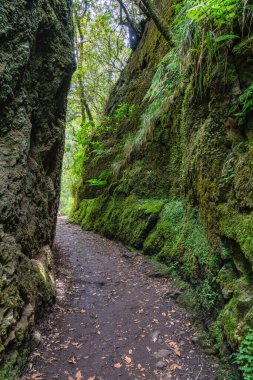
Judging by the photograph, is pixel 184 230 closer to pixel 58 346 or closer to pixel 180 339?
pixel 180 339

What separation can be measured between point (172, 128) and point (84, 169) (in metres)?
7.96

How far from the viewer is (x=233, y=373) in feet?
10.5

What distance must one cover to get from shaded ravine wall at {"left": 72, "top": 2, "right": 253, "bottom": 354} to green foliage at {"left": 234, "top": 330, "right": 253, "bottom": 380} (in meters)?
0.13

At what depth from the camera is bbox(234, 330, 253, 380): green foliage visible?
2871 mm

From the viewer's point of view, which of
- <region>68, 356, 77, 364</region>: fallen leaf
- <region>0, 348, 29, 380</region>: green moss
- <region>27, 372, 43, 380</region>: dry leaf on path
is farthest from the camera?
<region>68, 356, 77, 364</region>: fallen leaf

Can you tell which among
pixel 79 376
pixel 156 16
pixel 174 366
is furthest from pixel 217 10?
pixel 79 376

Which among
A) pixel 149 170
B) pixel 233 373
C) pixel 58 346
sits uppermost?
pixel 149 170

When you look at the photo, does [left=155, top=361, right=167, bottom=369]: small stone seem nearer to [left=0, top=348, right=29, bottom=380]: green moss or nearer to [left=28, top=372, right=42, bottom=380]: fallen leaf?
[left=28, top=372, right=42, bottom=380]: fallen leaf

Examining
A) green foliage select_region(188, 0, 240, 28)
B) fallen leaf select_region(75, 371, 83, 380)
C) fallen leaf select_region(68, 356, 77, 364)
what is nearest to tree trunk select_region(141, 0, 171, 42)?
green foliage select_region(188, 0, 240, 28)

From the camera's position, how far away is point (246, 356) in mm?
2949

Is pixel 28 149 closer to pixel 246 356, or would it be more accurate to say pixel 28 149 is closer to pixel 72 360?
pixel 72 360

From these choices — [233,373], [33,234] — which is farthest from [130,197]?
[233,373]

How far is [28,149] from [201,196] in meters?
3.55

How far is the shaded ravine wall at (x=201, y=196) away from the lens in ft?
12.5
